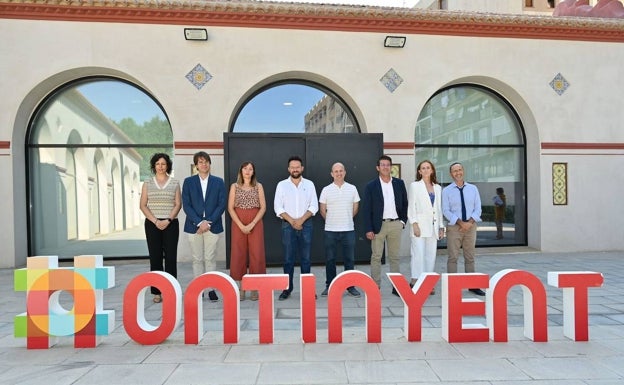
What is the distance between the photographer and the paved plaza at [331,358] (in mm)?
3295

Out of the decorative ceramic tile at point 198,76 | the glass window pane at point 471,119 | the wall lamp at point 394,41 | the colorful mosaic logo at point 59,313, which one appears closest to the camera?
the colorful mosaic logo at point 59,313

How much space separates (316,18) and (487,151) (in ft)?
17.0

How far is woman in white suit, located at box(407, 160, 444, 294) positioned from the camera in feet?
18.9

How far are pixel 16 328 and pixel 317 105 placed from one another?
7.28 metres

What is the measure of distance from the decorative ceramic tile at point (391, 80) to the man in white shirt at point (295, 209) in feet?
14.1

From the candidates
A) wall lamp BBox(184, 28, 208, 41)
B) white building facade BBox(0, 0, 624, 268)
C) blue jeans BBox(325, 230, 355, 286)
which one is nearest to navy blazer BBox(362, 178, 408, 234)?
blue jeans BBox(325, 230, 355, 286)

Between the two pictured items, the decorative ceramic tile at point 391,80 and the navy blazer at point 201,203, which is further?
the decorative ceramic tile at point 391,80

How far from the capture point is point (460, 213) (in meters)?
5.92

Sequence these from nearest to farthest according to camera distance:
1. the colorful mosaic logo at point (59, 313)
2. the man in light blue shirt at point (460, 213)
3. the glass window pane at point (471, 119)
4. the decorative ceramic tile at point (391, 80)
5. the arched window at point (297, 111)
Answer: the colorful mosaic logo at point (59, 313) → the man in light blue shirt at point (460, 213) → the decorative ceramic tile at point (391, 80) → the arched window at point (297, 111) → the glass window pane at point (471, 119)

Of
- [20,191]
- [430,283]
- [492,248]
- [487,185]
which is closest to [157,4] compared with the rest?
[20,191]

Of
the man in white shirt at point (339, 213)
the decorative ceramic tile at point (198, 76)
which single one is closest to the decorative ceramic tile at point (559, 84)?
the man in white shirt at point (339, 213)

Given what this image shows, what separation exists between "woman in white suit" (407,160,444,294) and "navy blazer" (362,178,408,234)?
0.56 ft

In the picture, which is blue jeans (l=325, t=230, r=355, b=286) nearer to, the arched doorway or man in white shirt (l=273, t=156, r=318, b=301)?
man in white shirt (l=273, t=156, r=318, b=301)

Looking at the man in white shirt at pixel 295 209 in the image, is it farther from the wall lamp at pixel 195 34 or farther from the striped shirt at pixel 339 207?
the wall lamp at pixel 195 34
